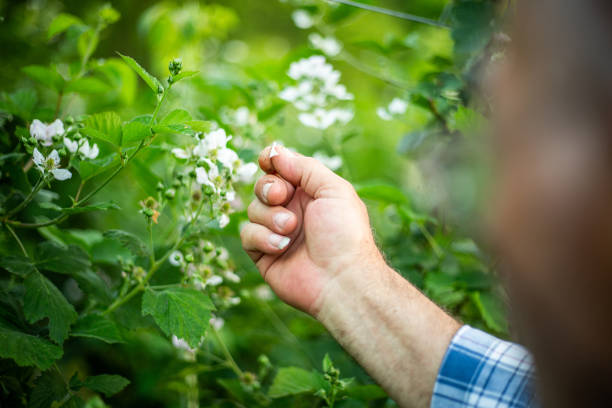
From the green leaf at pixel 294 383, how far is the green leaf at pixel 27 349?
54 cm

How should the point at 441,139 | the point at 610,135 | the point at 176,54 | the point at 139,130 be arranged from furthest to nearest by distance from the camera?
1. the point at 176,54
2. the point at 441,139
3. the point at 139,130
4. the point at 610,135

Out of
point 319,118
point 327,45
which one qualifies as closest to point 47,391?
point 319,118

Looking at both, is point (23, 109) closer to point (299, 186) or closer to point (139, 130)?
point (139, 130)

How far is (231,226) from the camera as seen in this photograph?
1.34 meters

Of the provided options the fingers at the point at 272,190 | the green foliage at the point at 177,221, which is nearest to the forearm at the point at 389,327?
the green foliage at the point at 177,221

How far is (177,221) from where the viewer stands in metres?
1.37

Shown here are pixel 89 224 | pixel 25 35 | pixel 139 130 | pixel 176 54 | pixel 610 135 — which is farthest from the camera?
pixel 176 54

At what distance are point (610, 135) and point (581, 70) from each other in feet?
0.26

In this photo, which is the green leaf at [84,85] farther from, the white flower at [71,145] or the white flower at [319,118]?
the white flower at [319,118]

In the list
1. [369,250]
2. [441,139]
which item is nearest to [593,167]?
[369,250]

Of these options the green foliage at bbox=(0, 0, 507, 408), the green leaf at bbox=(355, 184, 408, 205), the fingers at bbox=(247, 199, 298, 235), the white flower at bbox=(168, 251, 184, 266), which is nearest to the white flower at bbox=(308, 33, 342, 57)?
the green foliage at bbox=(0, 0, 507, 408)

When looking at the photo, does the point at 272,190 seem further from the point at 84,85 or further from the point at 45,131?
the point at 84,85

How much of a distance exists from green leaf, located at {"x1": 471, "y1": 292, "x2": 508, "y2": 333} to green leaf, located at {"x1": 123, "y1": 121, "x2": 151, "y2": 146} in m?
1.07

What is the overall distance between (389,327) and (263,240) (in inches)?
14.0
